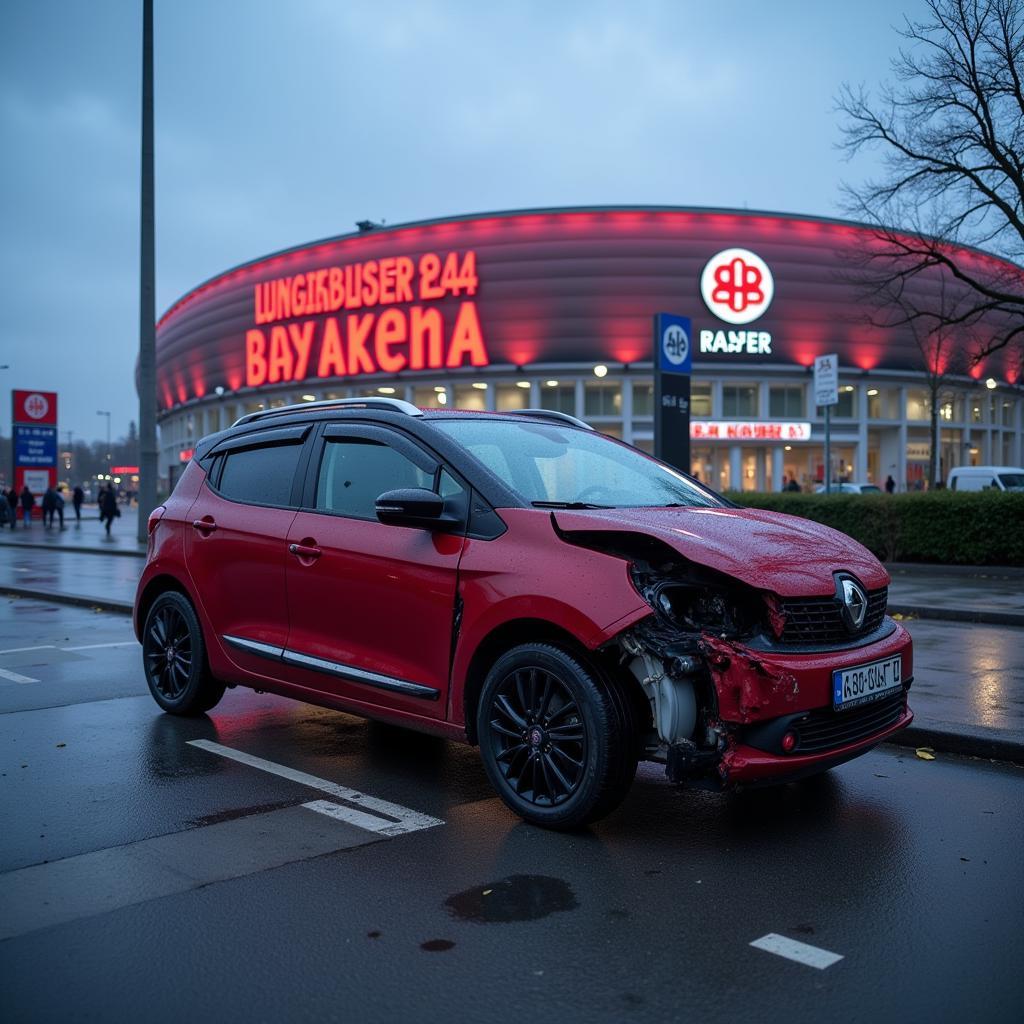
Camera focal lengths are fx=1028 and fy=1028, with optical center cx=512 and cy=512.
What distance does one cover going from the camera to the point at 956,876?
3.75 meters

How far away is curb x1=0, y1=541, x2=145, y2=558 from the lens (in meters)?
23.3

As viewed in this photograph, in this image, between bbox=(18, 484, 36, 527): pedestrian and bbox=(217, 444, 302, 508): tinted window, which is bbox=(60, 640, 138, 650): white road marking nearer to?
bbox=(217, 444, 302, 508): tinted window

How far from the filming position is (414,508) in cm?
446

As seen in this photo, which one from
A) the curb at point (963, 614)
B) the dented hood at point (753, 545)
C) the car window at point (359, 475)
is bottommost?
the curb at point (963, 614)

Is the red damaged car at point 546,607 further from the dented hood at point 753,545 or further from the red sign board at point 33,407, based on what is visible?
the red sign board at point 33,407

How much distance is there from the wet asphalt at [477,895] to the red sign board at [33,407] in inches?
1614

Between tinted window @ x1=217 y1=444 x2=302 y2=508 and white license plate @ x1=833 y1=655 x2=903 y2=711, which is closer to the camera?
white license plate @ x1=833 y1=655 x2=903 y2=711

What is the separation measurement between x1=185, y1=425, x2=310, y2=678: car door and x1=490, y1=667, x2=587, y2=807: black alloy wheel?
61.9 inches

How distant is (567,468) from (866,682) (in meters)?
1.74

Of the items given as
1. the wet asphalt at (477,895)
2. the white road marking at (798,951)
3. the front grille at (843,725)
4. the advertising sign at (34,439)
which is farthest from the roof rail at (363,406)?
the advertising sign at (34,439)

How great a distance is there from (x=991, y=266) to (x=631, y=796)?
52.3 m

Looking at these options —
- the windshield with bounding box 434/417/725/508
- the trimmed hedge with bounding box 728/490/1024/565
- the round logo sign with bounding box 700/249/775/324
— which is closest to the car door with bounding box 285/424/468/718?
the windshield with bounding box 434/417/725/508

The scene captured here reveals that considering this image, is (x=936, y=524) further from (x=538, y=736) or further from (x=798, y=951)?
(x=798, y=951)

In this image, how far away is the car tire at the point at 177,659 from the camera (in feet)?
19.9
